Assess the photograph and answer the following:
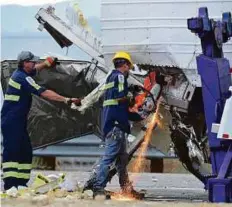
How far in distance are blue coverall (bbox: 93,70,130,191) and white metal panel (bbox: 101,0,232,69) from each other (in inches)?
17.7

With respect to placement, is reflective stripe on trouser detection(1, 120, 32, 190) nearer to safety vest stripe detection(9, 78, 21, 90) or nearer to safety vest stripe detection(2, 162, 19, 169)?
safety vest stripe detection(2, 162, 19, 169)

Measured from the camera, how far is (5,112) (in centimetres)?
886

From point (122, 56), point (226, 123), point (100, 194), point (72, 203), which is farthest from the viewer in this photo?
point (122, 56)

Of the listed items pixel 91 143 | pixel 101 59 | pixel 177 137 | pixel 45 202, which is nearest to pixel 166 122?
pixel 177 137

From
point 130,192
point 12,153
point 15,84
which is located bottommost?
point 130,192

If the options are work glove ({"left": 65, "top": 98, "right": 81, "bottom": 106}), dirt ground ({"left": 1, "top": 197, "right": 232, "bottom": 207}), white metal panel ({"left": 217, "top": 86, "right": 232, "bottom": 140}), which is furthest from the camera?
work glove ({"left": 65, "top": 98, "right": 81, "bottom": 106})

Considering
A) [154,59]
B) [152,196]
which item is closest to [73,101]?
[154,59]

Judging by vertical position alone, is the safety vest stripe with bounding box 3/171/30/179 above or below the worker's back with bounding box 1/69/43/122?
below

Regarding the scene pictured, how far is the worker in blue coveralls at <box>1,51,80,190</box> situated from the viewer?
8.80 m

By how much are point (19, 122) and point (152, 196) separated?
1.85m

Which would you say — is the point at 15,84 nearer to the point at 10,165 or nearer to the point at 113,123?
the point at 10,165

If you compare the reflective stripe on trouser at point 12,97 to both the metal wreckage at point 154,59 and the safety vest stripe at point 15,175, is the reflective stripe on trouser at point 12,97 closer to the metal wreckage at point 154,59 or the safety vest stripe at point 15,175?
the safety vest stripe at point 15,175

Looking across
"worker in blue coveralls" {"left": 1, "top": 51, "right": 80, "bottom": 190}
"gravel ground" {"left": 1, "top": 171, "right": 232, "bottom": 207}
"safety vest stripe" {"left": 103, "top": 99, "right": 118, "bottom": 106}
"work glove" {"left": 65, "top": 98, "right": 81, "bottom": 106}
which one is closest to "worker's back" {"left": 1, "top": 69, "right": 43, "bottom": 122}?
"worker in blue coveralls" {"left": 1, "top": 51, "right": 80, "bottom": 190}

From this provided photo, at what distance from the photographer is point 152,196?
32.4 feet
